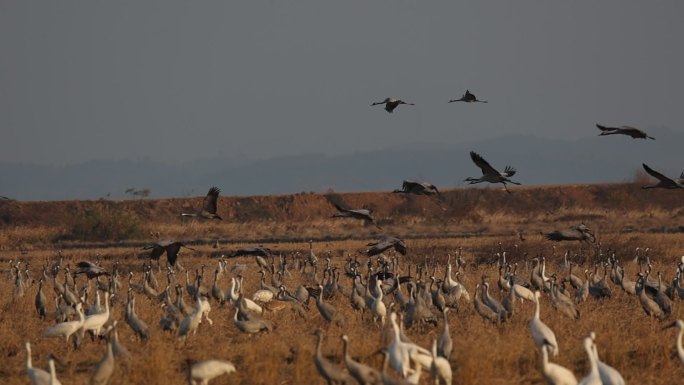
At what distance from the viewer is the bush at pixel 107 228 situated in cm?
4209

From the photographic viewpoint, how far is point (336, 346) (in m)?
13.9

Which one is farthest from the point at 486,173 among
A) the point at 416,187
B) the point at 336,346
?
the point at 336,346

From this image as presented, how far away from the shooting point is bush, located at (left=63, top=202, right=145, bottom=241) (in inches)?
1657

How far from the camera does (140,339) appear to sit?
14797 millimetres

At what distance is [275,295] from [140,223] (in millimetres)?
25785

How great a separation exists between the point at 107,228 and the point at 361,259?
50.6 feet

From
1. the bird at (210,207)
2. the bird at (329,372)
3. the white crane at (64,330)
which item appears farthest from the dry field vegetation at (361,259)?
the bird at (210,207)

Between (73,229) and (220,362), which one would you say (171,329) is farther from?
(73,229)

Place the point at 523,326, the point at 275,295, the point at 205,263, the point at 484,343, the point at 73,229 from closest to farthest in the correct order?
the point at 484,343 < the point at 523,326 < the point at 275,295 < the point at 205,263 < the point at 73,229

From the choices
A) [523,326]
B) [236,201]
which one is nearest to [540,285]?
[523,326]

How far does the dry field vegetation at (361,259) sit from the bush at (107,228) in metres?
0.09

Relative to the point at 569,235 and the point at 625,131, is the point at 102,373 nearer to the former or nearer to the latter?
the point at 625,131

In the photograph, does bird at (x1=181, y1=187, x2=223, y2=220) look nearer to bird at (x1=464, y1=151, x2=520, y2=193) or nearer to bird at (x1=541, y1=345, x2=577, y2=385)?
bird at (x1=464, y1=151, x2=520, y2=193)

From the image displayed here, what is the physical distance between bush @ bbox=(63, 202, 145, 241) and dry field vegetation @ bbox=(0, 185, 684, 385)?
87 mm
